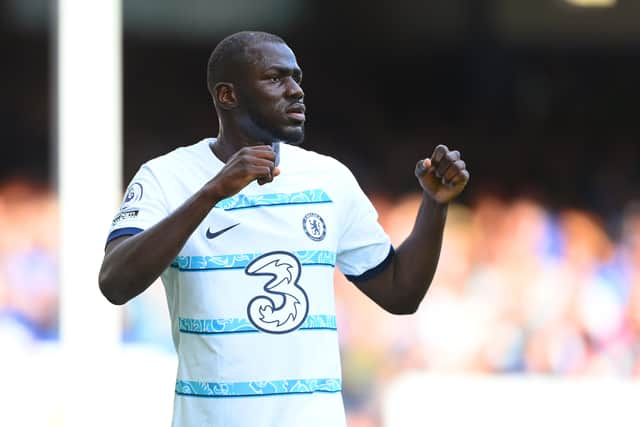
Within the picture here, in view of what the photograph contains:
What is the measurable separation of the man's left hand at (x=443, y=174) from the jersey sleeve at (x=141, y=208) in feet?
1.82

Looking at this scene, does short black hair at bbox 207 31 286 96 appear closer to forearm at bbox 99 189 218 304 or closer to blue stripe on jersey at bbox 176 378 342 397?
forearm at bbox 99 189 218 304

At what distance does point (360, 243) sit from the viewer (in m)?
3.05

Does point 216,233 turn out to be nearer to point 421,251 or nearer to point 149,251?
point 149,251

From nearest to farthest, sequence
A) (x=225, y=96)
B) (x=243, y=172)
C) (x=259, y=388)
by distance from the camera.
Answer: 1. (x=243, y=172)
2. (x=259, y=388)
3. (x=225, y=96)

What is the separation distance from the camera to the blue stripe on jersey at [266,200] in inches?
114

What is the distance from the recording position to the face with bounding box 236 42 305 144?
290cm

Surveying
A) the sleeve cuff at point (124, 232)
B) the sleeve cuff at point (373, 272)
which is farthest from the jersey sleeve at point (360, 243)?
the sleeve cuff at point (124, 232)

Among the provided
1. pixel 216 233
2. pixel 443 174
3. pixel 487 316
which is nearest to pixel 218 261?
pixel 216 233

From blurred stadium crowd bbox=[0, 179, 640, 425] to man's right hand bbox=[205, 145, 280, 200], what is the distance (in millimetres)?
4268

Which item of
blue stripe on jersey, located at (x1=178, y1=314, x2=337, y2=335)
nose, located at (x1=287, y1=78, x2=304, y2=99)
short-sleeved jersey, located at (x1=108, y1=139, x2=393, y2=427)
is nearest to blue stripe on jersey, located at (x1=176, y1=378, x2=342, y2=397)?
short-sleeved jersey, located at (x1=108, y1=139, x2=393, y2=427)

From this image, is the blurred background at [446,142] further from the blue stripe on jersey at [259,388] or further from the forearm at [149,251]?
the forearm at [149,251]

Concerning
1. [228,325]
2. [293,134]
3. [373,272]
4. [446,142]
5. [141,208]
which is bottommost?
[228,325]

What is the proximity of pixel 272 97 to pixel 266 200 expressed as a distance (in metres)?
0.22

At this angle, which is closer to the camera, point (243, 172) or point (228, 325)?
point (243, 172)
